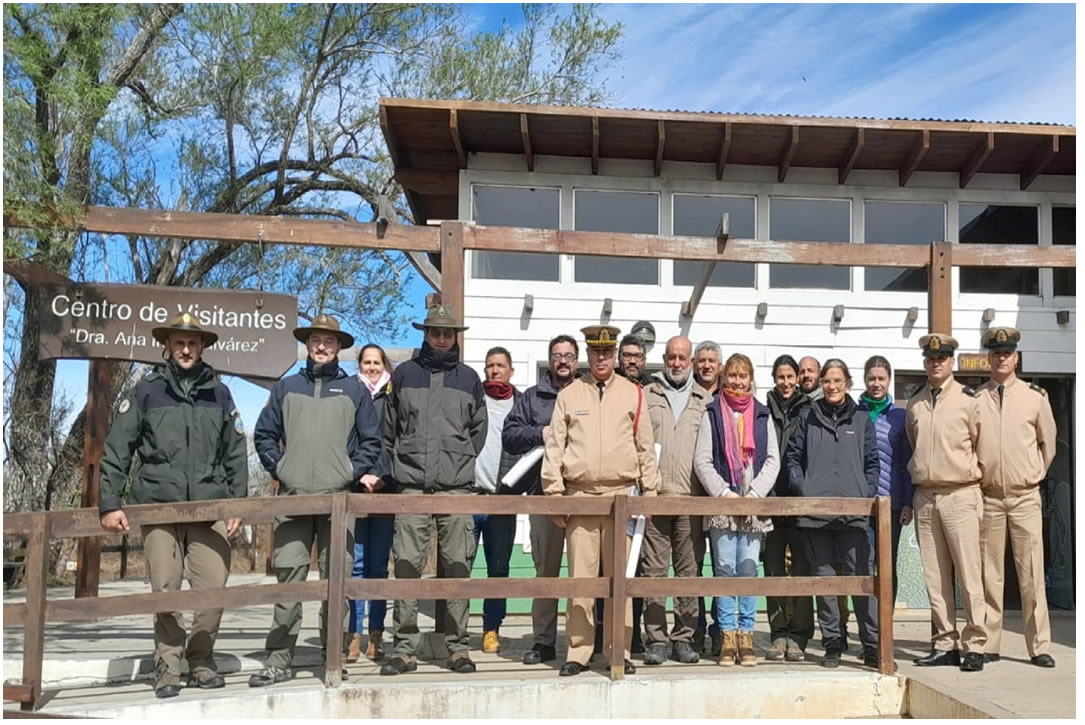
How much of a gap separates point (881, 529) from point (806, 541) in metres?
0.53

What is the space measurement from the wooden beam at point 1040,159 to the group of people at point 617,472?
5.14 meters

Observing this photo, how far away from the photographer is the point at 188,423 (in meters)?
5.52

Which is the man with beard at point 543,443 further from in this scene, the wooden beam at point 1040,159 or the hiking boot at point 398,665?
the wooden beam at point 1040,159

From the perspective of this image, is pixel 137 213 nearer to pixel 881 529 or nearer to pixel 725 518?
pixel 725 518

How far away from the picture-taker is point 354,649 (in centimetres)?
611

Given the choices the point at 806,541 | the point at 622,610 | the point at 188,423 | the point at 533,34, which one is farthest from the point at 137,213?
the point at 533,34

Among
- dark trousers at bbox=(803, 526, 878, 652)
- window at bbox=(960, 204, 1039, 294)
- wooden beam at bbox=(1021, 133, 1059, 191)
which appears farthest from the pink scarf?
wooden beam at bbox=(1021, 133, 1059, 191)

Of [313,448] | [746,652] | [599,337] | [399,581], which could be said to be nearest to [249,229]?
[313,448]

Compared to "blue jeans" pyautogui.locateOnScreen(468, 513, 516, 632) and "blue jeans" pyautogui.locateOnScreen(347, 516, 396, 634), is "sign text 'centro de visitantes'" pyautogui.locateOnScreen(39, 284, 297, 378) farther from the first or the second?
"blue jeans" pyautogui.locateOnScreen(468, 513, 516, 632)

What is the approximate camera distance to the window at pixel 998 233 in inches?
439

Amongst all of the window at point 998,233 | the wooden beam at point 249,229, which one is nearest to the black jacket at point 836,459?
the wooden beam at point 249,229

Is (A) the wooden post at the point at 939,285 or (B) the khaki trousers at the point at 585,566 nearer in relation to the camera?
(B) the khaki trousers at the point at 585,566

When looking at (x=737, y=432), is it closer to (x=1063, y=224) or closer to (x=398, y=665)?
(x=398, y=665)

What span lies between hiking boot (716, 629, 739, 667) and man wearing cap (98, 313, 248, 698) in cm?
282
